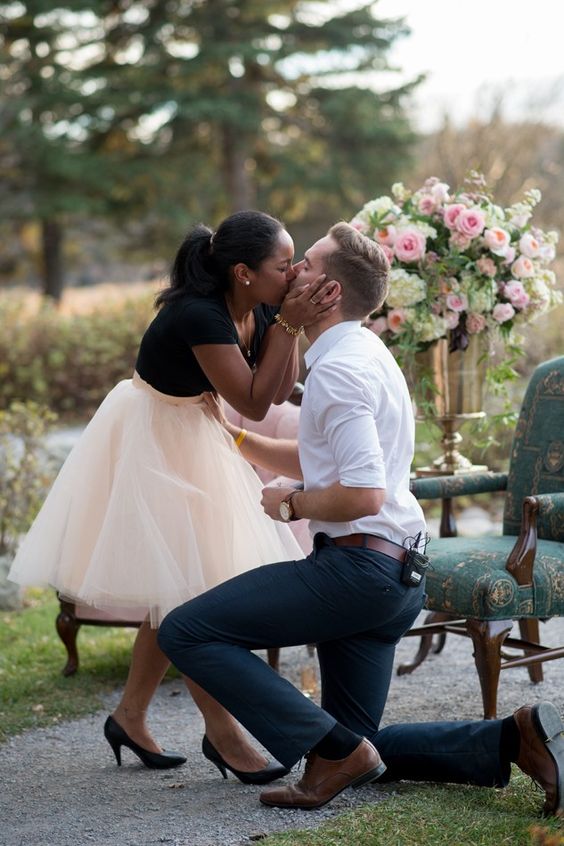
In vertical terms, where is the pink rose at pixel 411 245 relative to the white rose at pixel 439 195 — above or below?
below

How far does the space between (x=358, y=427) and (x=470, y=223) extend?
235 cm

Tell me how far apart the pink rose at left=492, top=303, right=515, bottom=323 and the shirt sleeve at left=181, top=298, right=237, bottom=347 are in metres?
2.02

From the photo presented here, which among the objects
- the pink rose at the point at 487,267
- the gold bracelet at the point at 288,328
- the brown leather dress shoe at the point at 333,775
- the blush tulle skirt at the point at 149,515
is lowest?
the brown leather dress shoe at the point at 333,775

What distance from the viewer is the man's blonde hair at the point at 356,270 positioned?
3.00 meters

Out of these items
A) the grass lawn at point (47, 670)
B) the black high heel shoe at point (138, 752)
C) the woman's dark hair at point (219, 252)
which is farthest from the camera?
the grass lawn at point (47, 670)

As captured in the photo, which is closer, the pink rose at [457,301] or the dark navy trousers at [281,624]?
the dark navy trousers at [281,624]

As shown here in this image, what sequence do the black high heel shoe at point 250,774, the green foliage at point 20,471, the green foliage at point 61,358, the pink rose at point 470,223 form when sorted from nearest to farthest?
the black high heel shoe at point 250,774
the pink rose at point 470,223
the green foliage at point 20,471
the green foliage at point 61,358

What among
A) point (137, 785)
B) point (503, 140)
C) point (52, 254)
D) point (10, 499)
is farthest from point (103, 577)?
point (52, 254)

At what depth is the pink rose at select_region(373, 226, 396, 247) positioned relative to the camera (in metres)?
4.99

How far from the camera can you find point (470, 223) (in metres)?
4.91

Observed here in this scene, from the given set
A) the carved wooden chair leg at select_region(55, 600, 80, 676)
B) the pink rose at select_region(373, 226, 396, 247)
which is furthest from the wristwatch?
the carved wooden chair leg at select_region(55, 600, 80, 676)

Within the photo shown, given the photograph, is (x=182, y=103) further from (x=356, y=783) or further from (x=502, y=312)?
(x=356, y=783)

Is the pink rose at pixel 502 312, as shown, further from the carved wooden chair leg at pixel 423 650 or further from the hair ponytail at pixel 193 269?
the hair ponytail at pixel 193 269

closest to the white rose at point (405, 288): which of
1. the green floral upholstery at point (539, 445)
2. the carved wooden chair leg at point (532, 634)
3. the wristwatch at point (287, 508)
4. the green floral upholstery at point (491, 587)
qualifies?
the green floral upholstery at point (539, 445)
